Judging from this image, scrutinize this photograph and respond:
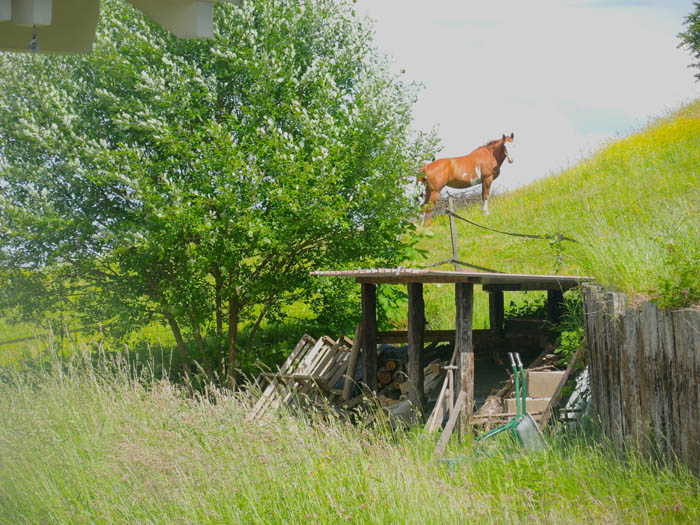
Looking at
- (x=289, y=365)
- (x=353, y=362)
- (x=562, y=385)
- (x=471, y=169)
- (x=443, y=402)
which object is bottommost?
(x=443, y=402)

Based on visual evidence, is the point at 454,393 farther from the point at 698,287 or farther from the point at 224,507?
the point at 224,507

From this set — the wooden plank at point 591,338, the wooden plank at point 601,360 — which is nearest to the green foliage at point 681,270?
the wooden plank at point 601,360

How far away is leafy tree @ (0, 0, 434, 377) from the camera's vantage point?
9289mm

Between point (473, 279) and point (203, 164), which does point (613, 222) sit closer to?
point (473, 279)

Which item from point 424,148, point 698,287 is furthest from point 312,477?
point 424,148

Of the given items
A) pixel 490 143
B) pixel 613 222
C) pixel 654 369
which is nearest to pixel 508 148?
pixel 490 143

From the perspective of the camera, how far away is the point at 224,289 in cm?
1056

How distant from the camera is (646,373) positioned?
5801mm

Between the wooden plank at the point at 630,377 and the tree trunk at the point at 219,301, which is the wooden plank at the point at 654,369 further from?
the tree trunk at the point at 219,301

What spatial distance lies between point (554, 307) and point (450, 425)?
438 cm

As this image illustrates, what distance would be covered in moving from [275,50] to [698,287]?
6.89m

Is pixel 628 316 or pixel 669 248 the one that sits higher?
pixel 669 248

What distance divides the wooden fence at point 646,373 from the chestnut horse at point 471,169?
16470 mm

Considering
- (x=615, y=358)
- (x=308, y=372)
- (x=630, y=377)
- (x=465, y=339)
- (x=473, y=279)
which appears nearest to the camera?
(x=630, y=377)
